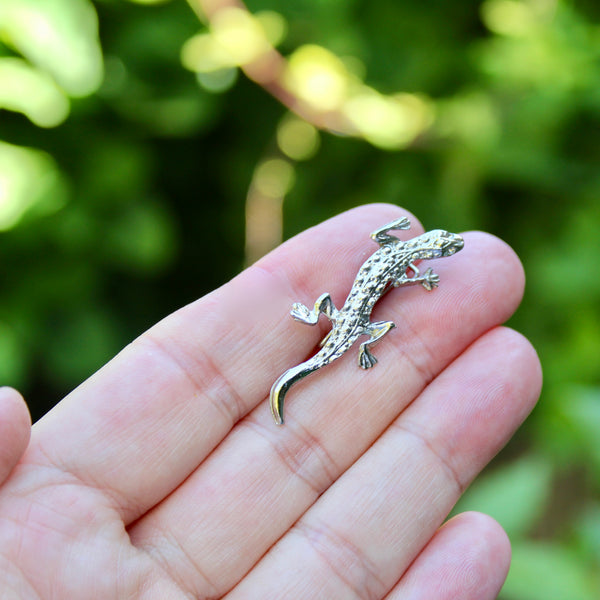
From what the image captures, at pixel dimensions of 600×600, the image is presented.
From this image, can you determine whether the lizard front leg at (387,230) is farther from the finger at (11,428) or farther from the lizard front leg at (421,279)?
the finger at (11,428)

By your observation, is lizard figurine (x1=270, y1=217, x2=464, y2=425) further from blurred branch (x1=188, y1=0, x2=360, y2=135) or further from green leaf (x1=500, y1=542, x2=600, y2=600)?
blurred branch (x1=188, y1=0, x2=360, y2=135)

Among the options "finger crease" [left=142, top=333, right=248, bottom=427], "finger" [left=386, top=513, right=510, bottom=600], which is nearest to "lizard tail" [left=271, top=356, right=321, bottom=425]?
"finger crease" [left=142, top=333, right=248, bottom=427]

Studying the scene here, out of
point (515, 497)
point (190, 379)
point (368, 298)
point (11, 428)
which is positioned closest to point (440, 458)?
point (515, 497)

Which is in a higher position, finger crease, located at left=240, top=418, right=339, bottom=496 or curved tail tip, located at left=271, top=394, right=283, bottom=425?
curved tail tip, located at left=271, top=394, right=283, bottom=425

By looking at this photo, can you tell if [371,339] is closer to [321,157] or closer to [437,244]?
[437,244]

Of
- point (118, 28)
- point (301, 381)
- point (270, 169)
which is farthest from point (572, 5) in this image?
point (301, 381)

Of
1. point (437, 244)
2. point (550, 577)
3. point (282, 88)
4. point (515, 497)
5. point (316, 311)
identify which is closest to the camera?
Answer: point (550, 577)

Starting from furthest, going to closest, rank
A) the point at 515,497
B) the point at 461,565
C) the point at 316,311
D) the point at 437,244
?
the point at 437,244 → the point at 316,311 → the point at 515,497 → the point at 461,565

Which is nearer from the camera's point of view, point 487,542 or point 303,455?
point 487,542
